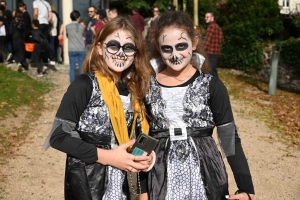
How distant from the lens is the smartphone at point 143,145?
245cm

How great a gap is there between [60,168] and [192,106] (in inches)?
147

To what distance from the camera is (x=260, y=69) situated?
13953 millimetres

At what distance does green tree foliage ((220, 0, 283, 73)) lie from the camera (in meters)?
14.1

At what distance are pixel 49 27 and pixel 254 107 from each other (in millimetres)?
5840

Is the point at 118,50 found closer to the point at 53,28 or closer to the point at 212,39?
the point at 212,39

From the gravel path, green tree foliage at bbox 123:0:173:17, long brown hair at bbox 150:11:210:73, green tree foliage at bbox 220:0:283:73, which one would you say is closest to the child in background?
the gravel path

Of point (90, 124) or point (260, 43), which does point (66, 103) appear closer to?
point (90, 124)

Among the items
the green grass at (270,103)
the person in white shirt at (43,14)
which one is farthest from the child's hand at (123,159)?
the person in white shirt at (43,14)

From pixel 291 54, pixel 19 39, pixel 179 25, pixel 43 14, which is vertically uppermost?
pixel 43 14

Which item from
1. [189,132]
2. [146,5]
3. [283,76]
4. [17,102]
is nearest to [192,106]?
[189,132]

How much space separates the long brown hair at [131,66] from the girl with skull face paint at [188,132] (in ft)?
0.22

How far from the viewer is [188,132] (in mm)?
2629

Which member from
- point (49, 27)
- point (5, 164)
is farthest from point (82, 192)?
point (49, 27)

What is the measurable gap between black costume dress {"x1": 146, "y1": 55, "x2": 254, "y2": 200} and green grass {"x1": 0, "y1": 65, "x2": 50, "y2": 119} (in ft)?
20.5
